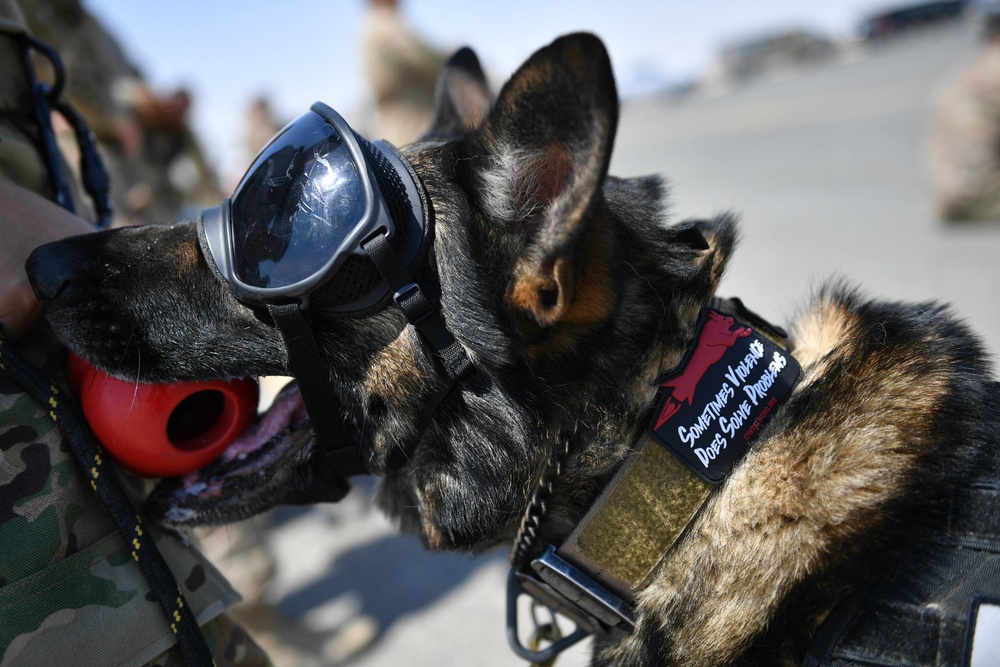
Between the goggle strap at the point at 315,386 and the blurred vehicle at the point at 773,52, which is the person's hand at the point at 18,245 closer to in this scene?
the goggle strap at the point at 315,386

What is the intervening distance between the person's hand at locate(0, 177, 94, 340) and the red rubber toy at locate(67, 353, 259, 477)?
141 mm

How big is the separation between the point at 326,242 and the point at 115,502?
27.5 inches

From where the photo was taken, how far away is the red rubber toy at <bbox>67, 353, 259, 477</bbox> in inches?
62.1

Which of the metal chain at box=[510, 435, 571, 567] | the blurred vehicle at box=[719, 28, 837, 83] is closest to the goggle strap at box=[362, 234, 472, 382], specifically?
the metal chain at box=[510, 435, 571, 567]

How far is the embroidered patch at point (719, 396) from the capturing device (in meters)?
1.56

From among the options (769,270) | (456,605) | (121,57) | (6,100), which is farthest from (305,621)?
(769,270)

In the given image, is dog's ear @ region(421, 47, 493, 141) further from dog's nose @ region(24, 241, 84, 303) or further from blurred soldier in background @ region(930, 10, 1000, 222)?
blurred soldier in background @ region(930, 10, 1000, 222)

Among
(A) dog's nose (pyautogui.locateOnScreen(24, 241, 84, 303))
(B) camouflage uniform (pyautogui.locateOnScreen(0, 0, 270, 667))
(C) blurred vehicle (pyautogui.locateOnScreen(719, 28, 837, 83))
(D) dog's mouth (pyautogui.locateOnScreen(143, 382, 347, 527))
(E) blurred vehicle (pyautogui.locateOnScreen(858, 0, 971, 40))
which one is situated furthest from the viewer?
(E) blurred vehicle (pyautogui.locateOnScreen(858, 0, 971, 40))

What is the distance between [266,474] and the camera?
1.82 m

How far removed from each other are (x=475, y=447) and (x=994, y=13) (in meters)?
8.71

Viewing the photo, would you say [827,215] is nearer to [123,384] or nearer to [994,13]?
[994,13]

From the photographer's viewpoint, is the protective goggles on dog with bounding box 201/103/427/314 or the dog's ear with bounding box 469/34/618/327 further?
the protective goggles on dog with bounding box 201/103/427/314

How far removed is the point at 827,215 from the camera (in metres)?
8.15

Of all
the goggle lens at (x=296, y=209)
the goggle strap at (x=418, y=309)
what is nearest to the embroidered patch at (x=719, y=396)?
the goggle strap at (x=418, y=309)
